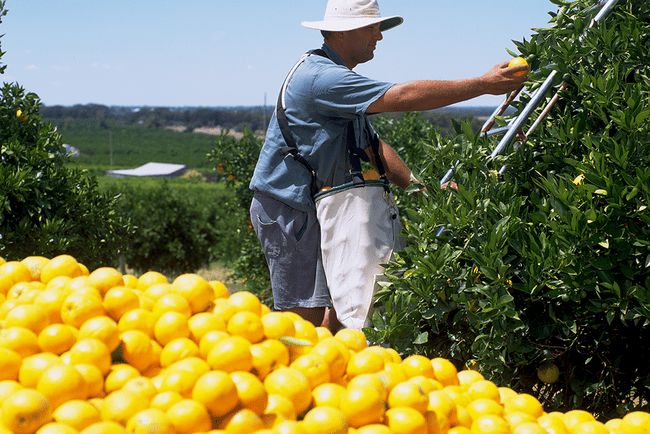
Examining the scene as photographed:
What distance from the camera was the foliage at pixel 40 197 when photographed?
162 inches

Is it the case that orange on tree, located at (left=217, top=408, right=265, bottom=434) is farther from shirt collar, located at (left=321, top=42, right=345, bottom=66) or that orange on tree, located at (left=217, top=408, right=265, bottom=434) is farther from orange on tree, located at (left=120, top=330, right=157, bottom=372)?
shirt collar, located at (left=321, top=42, right=345, bottom=66)

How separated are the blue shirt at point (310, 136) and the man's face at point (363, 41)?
0.11 meters

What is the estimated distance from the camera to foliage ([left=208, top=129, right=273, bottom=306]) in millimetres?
6852

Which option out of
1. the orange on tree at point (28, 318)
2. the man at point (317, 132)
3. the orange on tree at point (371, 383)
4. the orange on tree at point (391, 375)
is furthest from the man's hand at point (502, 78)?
the orange on tree at point (28, 318)

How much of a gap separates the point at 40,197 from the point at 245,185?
9.97ft

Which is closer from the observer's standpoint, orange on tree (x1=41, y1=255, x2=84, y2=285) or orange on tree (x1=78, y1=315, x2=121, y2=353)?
orange on tree (x1=78, y1=315, x2=121, y2=353)

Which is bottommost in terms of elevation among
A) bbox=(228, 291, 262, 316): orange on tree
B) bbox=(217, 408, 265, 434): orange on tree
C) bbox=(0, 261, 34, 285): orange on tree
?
bbox=(217, 408, 265, 434): orange on tree

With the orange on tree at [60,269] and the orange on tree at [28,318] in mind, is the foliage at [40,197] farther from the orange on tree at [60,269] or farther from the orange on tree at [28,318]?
the orange on tree at [28,318]

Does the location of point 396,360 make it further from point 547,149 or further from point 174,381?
point 547,149

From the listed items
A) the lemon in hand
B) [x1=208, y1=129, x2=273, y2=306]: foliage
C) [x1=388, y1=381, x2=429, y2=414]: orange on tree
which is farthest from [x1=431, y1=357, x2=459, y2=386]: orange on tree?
[x1=208, y1=129, x2=273, y2=306]: foliage

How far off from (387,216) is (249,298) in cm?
103

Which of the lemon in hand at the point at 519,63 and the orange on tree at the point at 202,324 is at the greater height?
the lemon in hand at the point at 519,63

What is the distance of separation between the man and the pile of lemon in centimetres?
96

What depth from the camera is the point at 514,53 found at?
240 centimetres
